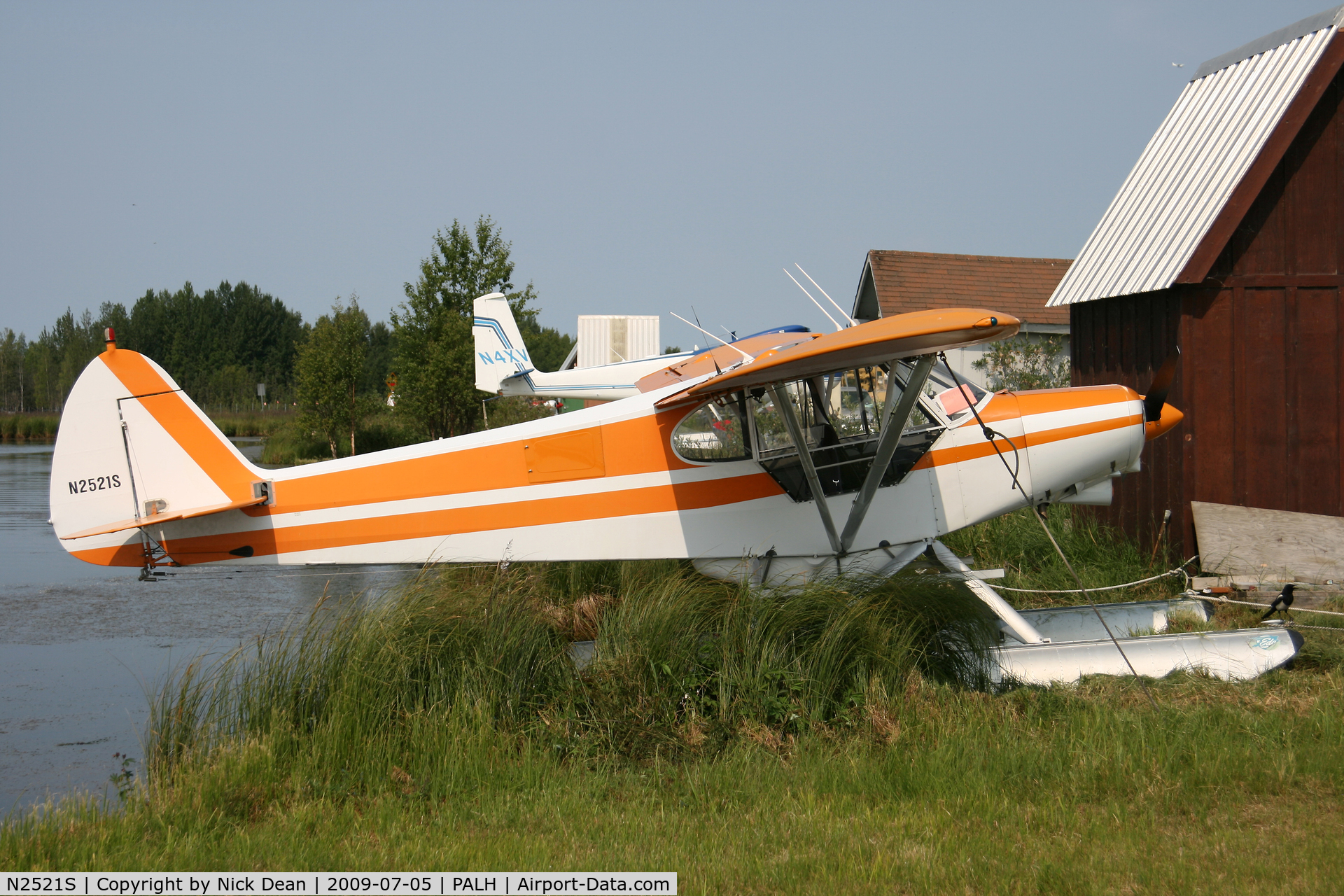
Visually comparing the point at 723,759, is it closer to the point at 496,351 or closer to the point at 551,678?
the point at 551,678

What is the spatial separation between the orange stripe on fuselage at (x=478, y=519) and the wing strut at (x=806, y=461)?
39 centimetres

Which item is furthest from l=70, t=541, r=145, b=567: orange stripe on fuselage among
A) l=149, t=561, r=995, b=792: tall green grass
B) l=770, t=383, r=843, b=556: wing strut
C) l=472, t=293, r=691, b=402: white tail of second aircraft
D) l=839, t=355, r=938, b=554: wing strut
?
l=472, t=293, r=691, b=402: white tail of second aircraft

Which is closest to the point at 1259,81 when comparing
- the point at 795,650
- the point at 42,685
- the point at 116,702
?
the point at 795,650

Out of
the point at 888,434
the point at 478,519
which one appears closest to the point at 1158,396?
the point at 888,434

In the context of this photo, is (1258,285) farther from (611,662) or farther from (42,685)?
(42,685)

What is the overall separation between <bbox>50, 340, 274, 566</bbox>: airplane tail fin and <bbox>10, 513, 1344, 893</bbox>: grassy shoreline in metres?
1.20

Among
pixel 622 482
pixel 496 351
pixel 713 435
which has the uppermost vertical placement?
pixel 496 351

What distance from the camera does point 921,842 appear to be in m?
3.91

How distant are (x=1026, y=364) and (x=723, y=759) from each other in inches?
721

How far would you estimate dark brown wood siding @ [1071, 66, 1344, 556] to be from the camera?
902 cm

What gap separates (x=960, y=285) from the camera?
24.9 meters

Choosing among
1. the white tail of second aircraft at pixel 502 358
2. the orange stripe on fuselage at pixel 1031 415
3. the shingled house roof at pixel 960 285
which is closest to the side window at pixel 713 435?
the orange stripe on fuselage at pixel 1031 415

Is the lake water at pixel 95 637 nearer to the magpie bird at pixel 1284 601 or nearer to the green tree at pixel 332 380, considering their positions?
the magpie bird at pixel 1284 601

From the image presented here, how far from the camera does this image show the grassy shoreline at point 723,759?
12.5ft
